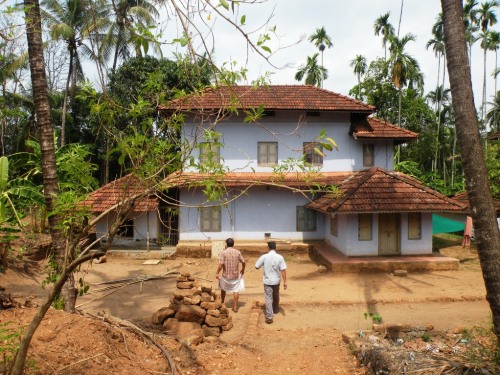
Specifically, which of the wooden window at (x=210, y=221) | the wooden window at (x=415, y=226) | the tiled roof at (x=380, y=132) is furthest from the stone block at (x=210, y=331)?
the tiled roof at (x=380, y=132)

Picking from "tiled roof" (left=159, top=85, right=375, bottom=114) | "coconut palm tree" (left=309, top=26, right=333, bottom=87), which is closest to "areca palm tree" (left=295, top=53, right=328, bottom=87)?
"coconut palm tree" (left=309, top=26, right=333, bottom=87)

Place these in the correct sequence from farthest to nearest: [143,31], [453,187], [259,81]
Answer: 1. [453,187]
2. [259,81]
3. [143,31]

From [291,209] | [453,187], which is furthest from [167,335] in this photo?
[453,187]

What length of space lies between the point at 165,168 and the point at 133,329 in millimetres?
3311

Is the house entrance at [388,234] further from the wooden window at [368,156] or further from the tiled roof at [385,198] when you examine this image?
the wooden window at [368,156]

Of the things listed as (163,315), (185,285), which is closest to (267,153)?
(185,285)

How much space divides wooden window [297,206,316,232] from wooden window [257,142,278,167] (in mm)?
2308

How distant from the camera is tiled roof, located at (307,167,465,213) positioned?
1248 cm

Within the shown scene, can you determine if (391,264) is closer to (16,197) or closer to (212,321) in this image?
(212,321)

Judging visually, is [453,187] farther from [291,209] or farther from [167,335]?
[167,335]

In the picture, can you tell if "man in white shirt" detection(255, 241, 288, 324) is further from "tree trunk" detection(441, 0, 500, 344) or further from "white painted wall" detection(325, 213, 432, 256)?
"white painted wall" detection(325, 213, 432, 256)

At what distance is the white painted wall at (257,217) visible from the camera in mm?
15641

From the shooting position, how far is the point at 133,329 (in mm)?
5625

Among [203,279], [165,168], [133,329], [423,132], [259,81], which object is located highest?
[423,132]
